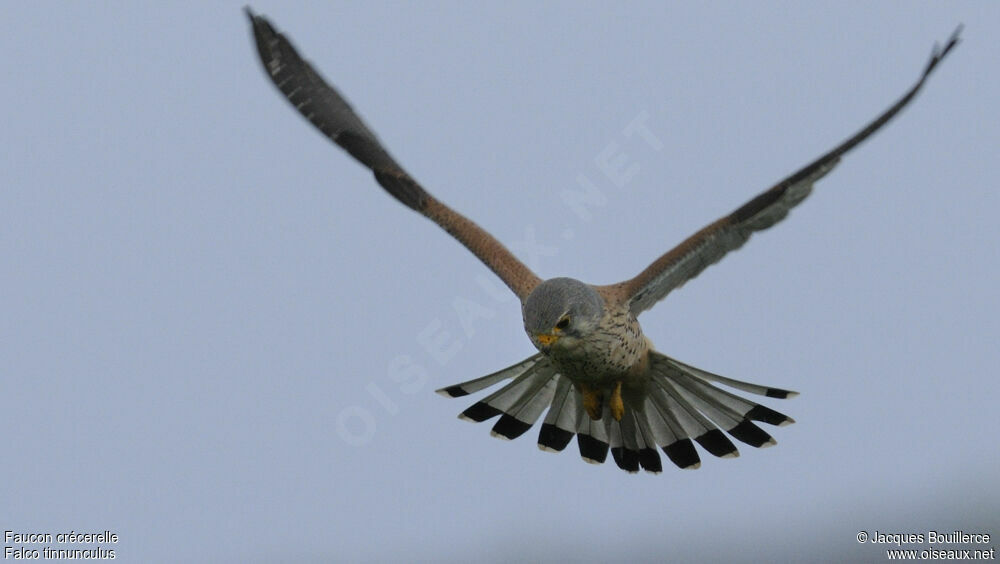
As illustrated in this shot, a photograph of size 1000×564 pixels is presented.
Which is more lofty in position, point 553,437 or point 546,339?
point 553,437

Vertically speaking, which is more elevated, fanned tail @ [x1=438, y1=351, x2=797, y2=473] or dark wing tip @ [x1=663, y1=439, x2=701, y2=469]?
fanned tail @ [x1=438, y1=351, x2=797, y2=473]

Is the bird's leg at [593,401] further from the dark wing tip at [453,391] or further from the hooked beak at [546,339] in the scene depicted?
the hooked beak at [546,339]

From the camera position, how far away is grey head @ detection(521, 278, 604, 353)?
29.2 ft

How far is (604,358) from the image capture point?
9.56 metres

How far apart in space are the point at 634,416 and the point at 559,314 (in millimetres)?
2492

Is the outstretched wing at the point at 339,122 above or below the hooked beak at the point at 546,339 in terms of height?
above

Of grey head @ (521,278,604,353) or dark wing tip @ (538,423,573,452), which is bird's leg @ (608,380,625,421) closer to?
dark wing tip @ (538,423,573,452)

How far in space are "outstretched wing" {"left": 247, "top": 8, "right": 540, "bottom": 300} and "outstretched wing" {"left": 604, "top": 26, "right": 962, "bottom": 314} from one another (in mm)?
1539

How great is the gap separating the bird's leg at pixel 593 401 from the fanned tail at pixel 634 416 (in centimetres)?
35

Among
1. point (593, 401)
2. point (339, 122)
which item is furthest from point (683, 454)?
point (339, 122)

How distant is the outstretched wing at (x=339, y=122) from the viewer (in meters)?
11.1

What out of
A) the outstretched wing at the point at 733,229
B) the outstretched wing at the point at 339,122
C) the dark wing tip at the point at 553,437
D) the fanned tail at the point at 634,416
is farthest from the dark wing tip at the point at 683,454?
the outstretched wing at the point at 339,122

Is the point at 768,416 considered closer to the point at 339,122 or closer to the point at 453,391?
the point at 453,391

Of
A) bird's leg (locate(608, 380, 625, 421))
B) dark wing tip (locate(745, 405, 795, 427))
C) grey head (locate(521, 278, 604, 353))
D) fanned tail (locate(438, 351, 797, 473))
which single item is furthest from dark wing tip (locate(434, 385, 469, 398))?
dark wing tip (locate(745, 405, 795, 427))
